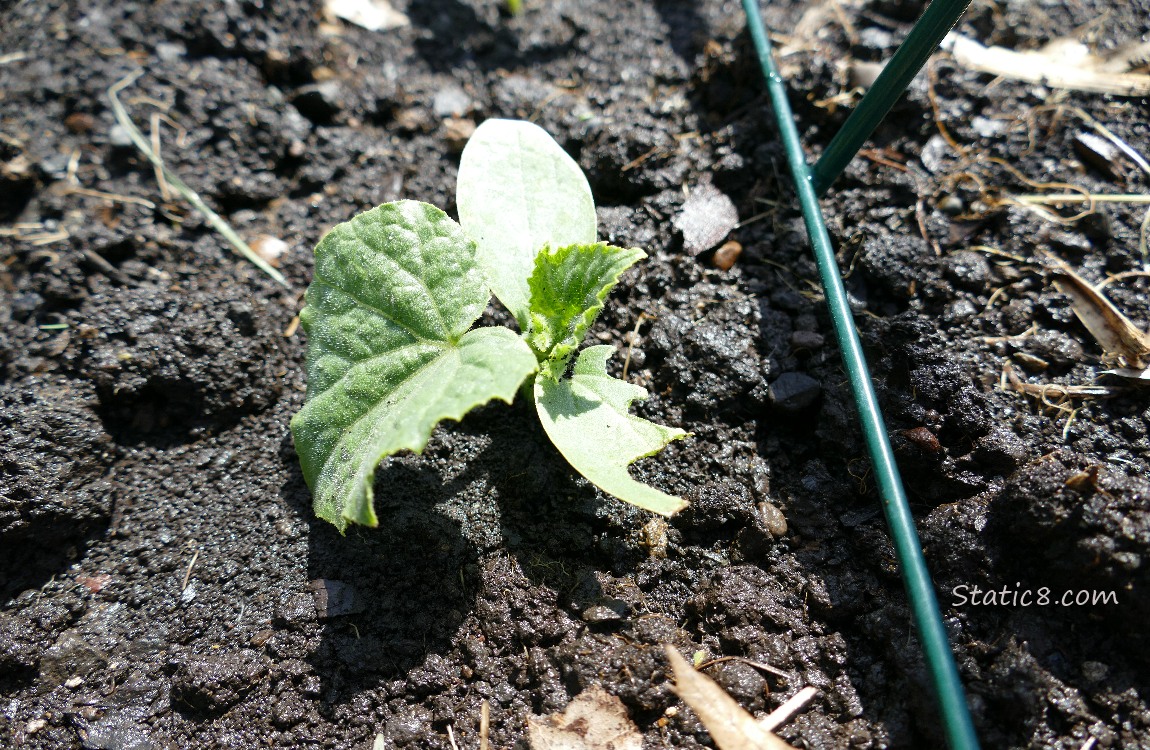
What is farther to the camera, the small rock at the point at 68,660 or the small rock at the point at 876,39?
the small rock at the point at 876,39

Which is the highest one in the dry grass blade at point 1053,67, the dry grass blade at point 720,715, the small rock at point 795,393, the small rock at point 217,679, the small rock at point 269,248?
the dry grass blade at point 1053,67

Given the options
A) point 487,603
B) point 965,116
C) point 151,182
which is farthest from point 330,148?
point 965,116

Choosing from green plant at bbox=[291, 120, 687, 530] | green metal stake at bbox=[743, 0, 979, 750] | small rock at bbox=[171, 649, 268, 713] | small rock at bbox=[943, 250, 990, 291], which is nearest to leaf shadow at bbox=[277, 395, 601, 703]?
small rock at bbox=[171, 649, 268, 713]

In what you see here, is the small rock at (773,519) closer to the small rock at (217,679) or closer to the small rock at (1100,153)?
the small rock at (217,679)

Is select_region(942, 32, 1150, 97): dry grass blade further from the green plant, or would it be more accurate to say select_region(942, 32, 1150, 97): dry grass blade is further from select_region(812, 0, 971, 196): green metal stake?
the green plant

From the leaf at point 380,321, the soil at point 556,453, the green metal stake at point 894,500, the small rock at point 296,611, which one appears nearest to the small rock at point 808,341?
the soil at point 556,453

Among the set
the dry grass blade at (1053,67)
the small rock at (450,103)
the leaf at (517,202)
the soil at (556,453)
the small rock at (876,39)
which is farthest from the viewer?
the small rock at (450,103)

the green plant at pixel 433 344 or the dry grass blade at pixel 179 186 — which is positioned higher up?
the green plant at pixel 433 344
